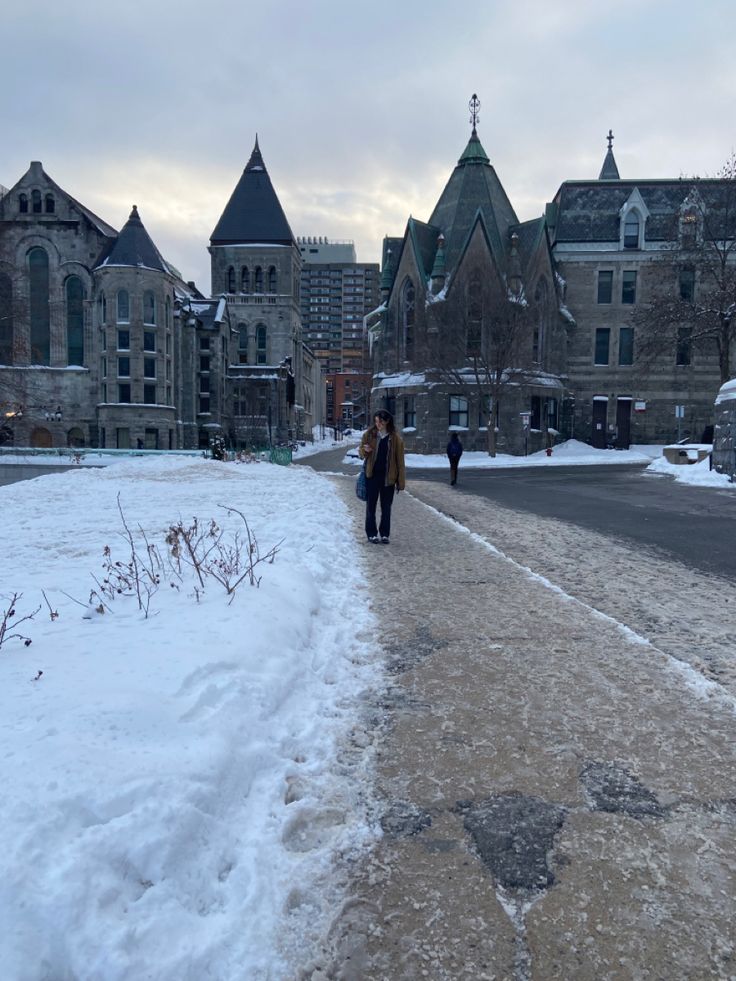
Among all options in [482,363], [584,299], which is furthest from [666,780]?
[584,299]

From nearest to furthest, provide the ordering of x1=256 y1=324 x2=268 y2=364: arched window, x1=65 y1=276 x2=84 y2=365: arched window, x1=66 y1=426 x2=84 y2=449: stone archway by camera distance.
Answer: x1=66 y1=426 x2=84 y2=449: stone archway < x1=65 y1=276 x2=84 y2=365: arched window < x1=256 y1=324 x2=268 y2=364: arched window

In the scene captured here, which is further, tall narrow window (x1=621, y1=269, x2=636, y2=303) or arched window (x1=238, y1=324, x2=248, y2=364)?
arched window (x1=238, y1=324, x2=248, y2=364)

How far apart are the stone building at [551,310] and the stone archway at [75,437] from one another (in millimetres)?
27076

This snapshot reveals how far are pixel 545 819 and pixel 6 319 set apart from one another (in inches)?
2004

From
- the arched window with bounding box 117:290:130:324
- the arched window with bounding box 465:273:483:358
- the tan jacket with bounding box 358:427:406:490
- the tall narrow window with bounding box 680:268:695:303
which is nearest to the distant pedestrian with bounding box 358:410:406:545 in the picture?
the tan jacket with bounding box 358:427:406:490

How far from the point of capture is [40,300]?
57.3 m

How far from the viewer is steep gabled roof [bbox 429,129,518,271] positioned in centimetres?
4459

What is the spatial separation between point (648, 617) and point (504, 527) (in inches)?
233

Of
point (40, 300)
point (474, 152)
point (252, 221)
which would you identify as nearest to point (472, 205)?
point (474, 152)

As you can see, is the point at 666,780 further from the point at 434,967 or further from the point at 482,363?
the point at 482,363

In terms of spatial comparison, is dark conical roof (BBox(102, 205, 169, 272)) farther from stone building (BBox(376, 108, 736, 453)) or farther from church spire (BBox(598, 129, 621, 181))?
church spire (BBox(598, 129, 621, 181))

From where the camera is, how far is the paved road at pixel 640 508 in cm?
955

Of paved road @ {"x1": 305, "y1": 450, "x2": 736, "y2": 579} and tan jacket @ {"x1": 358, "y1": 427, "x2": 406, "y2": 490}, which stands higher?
tan jacket @ {"x1": 358, "y1": 427, "x2": 406, "y2": 490}

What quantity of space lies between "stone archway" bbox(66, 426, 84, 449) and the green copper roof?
37892 mm
